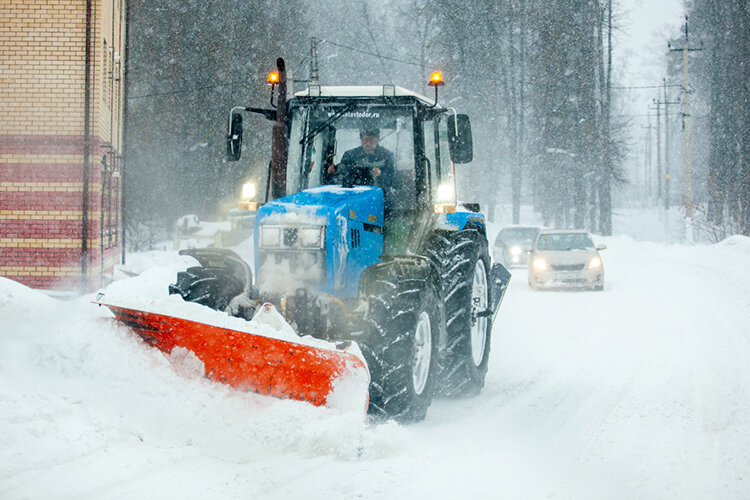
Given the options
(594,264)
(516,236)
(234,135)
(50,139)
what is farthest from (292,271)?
(516,236)

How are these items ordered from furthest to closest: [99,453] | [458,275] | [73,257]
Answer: [73,257], [458,275], [99,453]

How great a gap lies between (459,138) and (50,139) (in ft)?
27.8

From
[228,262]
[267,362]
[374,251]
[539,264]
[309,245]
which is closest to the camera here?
[267,362]

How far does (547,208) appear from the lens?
147ft

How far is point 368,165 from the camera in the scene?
254 inches

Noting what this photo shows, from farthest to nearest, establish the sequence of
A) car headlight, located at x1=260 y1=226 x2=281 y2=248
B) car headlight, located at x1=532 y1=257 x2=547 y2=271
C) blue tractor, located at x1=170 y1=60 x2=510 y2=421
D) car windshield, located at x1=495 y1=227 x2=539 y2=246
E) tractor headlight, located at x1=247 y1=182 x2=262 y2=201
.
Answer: car windshield, located at x1=495 y1=227 x2=539 y2=246
car headlight, located at x1=532 y1=257 x2=547 y2=271
tractor headlight, located at x1=247 y1=182 x2=262 y2=201
car headlight, located at x1=260 y1=226 x2=281 y2=248
blue tractor, located at x1=170 y1=60 x2=510 y2=421

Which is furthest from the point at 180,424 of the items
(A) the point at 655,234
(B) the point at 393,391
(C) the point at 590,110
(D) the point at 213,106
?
(A) the point at 655,234

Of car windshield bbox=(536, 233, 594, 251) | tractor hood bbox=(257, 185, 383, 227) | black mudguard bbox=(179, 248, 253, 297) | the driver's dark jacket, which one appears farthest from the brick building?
car windshield bbox=(536, 233, 594, 251)

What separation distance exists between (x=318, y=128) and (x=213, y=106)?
2812 cm

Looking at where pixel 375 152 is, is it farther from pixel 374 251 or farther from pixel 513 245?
pixel 513 245

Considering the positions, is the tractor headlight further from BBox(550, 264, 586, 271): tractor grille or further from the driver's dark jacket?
BBox(550, 264, 586, 271): tractor grille

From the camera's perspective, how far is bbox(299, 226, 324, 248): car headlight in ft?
17.5

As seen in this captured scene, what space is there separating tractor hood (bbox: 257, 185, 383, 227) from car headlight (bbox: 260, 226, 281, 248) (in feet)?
0.17

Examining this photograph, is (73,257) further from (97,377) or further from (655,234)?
(655,234)
